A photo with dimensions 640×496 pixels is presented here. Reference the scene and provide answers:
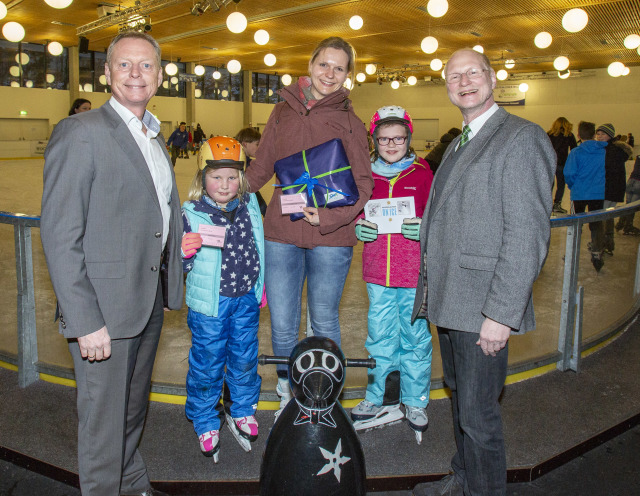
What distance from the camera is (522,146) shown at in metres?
1.62

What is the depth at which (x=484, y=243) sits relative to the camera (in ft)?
5.61

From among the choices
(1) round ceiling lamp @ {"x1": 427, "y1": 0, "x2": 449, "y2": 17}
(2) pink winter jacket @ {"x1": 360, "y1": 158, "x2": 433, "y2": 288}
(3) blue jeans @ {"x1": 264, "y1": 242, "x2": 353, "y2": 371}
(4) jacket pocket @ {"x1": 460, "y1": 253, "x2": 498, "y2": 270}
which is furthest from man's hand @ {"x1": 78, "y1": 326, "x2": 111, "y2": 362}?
(1) round ceiling lamp @ {"x1": 427, "y1": 0, "x2": 449, "y2": 17}

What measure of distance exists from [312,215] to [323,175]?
0.59 ft

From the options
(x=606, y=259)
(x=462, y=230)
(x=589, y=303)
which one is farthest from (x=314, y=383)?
(x=606, y=259)

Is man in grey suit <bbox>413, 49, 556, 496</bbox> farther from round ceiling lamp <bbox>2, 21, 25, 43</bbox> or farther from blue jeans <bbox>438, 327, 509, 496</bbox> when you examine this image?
round ceiling lamp <bbox>2, 21, 25, 43</bbox>

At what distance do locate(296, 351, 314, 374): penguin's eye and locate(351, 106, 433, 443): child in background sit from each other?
1.06 meters

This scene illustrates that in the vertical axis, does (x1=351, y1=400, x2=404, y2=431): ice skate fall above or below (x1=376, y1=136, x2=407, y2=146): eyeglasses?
below

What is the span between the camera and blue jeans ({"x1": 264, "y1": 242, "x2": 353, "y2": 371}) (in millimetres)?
2344

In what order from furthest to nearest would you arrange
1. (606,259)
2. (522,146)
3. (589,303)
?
(606,259) < (589,303) < (522,146)

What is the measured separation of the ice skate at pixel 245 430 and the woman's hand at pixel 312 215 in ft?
3.49

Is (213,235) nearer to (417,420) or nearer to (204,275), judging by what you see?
(204,275)

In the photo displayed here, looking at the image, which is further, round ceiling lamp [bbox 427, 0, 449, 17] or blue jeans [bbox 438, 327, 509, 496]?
round ceiling lamp [bbox 427, 0, 449, 17]

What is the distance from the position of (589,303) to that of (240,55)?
2029cm

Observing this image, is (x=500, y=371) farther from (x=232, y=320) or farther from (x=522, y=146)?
(x=232, y=320)
